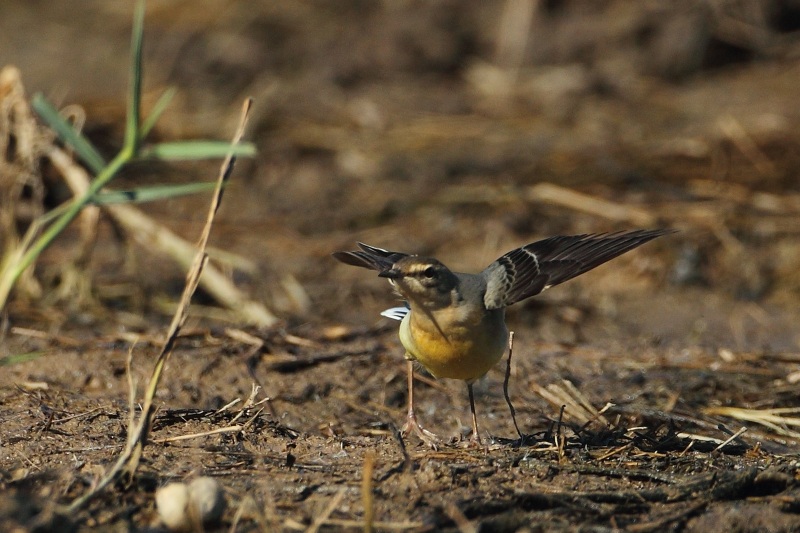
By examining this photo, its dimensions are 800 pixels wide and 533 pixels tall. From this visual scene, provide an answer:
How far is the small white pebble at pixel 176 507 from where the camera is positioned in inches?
130

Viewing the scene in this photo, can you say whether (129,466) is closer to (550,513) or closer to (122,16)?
(550,513)

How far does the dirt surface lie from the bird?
0.38 m

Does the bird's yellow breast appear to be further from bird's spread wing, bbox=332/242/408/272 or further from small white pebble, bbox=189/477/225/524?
small white pebble, bbox=189/477/225/524

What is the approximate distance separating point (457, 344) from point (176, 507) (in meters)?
1.59

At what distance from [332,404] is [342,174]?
4.58 metres

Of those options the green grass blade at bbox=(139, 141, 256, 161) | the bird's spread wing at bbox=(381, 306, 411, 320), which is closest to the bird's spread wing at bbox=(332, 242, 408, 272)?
the bird's spread wing at bbox=(381, 306, 411, 320)

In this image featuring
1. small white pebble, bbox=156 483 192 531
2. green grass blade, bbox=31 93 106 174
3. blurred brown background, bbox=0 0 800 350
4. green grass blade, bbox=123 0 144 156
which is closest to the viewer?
small white pebble, bbox=156 483 192 531

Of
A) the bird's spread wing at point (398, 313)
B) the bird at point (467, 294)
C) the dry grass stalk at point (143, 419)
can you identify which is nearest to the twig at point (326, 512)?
the dry grass stalk at point (143, 419)

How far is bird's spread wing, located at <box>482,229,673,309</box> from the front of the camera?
460 cm

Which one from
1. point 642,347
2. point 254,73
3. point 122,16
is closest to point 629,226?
point 642,347

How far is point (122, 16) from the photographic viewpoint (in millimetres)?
13820

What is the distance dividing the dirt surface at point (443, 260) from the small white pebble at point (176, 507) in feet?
0.34

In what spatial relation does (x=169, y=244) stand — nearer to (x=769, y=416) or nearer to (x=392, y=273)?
(x=392, y=273)

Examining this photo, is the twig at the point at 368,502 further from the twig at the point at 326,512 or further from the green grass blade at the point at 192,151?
the green grass blade at the point at 192,151
